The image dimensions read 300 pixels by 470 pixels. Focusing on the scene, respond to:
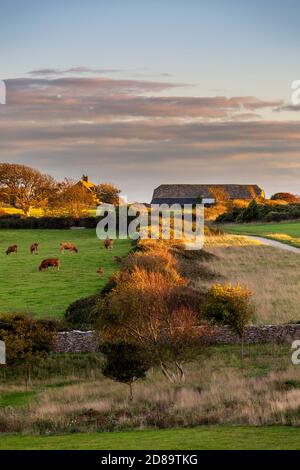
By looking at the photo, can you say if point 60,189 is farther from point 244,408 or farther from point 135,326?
point 244,408

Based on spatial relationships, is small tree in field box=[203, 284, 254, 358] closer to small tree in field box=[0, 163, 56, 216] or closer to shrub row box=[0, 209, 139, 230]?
shrub row box=[0, 209, 139, 230]

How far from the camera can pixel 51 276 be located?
171 feet

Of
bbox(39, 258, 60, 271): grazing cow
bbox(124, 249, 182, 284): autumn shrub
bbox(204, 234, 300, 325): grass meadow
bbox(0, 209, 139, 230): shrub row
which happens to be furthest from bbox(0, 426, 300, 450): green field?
bbox(0, 209, 139, 230): shrub row

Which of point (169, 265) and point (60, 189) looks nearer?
point (169, 265)

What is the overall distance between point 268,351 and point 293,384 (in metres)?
8.44

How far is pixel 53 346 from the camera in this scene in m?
31.2

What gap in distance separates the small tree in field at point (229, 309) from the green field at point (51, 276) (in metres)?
8.86

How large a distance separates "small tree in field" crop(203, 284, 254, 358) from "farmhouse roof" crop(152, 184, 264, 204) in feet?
448

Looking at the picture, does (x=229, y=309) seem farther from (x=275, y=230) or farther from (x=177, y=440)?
(x=275, y=230)

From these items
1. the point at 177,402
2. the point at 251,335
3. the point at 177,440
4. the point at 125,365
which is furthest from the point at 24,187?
the point at 177,440

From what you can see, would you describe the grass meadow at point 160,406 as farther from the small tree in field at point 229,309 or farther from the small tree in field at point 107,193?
the small tree in field at point 107,193

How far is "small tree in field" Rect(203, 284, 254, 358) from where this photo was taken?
32.4 m

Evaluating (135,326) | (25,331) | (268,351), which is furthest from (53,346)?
(268,351)

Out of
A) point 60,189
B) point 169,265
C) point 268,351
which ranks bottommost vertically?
point 268,351
